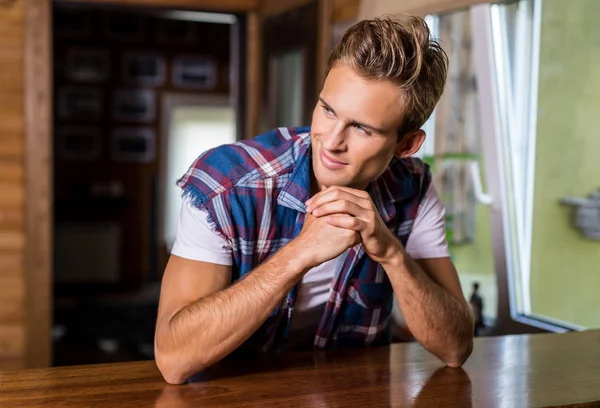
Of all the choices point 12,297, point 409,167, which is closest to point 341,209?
point 409,167

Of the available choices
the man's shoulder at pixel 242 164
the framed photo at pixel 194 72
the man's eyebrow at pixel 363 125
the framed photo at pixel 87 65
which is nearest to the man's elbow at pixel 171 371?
the man's shoulder at pixel 242 164

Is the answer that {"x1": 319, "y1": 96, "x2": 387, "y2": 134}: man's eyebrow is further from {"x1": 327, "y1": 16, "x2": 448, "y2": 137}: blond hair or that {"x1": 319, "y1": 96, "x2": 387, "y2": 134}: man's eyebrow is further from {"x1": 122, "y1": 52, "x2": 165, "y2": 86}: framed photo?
{"x1": 122, "y1": 52, "x2": 165, "y2": 86}: framed photo

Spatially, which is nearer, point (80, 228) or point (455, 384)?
point (455, 384)

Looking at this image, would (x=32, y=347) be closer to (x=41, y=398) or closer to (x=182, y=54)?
(x=41, y=398)

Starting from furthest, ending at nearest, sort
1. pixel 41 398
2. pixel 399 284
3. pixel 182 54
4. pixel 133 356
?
pixel 182 54 < pixel 133 356 < pixel 399 284 < pixel 41 398

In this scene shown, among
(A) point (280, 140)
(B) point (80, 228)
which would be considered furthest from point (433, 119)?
(B) point (80, 228)

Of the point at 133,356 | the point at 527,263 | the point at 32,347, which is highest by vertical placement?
the point at 527,263

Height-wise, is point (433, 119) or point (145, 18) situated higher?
point (145, 18)

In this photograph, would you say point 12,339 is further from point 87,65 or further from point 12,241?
point 87,65

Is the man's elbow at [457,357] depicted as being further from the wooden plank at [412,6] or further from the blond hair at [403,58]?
the wooden plank at [412,6]

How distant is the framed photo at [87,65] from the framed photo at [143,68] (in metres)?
0.21

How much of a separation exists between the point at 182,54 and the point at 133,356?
3.92 metres

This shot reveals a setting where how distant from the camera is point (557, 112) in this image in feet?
9.77

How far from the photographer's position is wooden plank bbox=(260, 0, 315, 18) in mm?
4445
